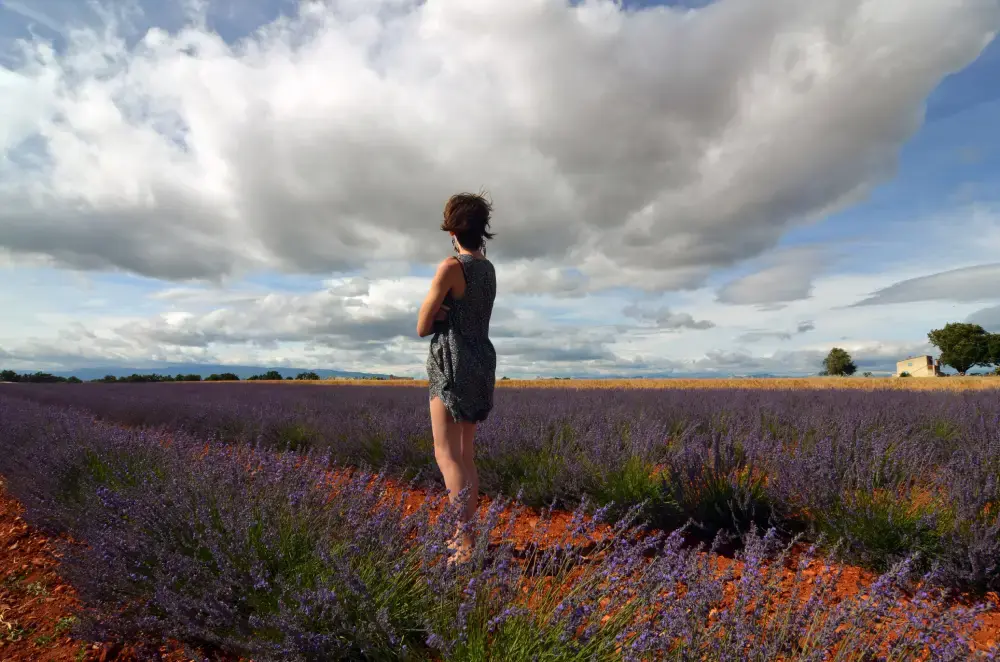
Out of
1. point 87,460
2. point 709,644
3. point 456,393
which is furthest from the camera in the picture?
point 87,460

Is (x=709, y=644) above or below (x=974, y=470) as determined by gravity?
below

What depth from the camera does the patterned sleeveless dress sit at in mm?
2301

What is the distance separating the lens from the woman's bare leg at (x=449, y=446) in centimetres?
235

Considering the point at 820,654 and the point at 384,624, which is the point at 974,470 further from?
the point at 384,624

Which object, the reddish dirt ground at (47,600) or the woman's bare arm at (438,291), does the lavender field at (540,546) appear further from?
the woman's bare arm at (438,291)

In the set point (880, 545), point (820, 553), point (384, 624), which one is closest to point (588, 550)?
point (820, 553)

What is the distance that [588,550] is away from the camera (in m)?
2.81

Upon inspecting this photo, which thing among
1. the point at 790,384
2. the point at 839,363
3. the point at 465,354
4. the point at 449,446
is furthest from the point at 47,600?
the point at 839,363

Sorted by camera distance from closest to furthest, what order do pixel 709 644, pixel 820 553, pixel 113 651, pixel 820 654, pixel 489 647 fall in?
pixel 820 654 → pixel 709 644 → pixel 489 647 → pixel 113 651 → pixel 820 553

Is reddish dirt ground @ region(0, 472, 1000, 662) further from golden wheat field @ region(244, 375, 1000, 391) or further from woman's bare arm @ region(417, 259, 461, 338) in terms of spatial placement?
golden wheat field @ region(244, 375, 1000, 391)

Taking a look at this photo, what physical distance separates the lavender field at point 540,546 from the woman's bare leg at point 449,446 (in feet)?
0.86

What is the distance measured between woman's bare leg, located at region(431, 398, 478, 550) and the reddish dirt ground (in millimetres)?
396

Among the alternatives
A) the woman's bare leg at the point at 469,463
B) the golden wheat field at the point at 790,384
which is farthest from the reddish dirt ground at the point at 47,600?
the golden wheat field at the point at 790,384

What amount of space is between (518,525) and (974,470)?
2.36 m
